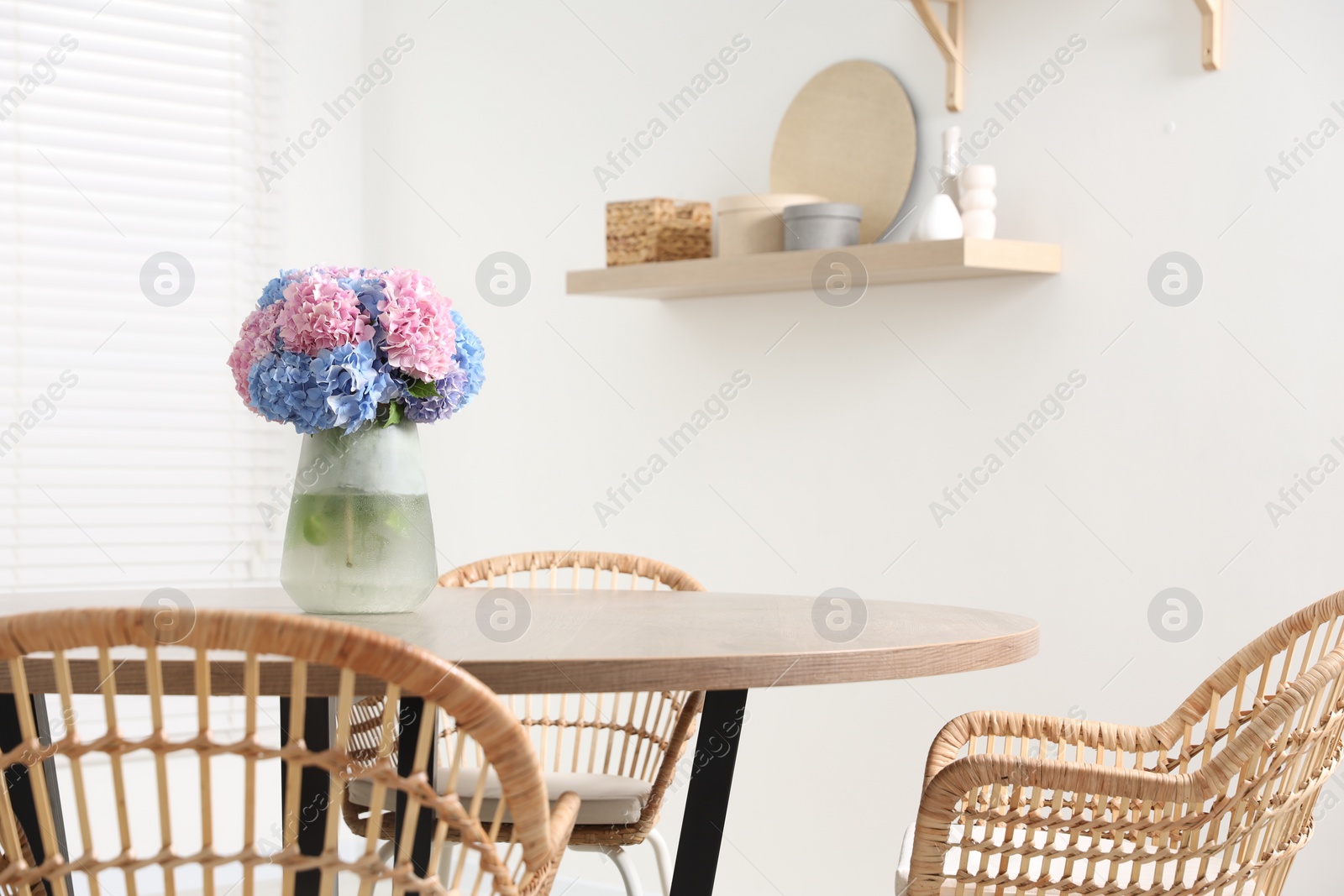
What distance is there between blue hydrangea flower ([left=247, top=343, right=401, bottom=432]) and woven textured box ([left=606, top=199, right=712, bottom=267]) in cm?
139

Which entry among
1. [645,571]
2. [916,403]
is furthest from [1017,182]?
[645,571]

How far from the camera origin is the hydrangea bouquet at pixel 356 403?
5.05 feet

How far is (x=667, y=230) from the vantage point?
288 centimetres

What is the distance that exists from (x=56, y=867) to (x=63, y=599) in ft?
3.23

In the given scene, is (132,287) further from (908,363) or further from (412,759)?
(412,759)

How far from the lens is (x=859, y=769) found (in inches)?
111

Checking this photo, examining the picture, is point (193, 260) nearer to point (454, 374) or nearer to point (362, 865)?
point (454, 374)

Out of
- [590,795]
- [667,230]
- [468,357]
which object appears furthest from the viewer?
[667,230]

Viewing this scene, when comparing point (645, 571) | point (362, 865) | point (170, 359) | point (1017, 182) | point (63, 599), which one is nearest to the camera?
point (362, 865)

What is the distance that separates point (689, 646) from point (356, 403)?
1.63 feet

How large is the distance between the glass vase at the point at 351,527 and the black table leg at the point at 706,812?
422 mm

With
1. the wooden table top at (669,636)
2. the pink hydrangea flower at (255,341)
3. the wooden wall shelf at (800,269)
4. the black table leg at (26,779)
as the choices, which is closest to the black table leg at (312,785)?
the wooden table top at (669,636)

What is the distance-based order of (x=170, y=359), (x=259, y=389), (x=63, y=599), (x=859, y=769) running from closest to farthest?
1. (x=259, y=389)
2. (x=63, y=599)
3. (x=859, y=769)
4. (x=170, y=359)

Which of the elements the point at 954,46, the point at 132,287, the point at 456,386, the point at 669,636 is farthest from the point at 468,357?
the point at 132,287
